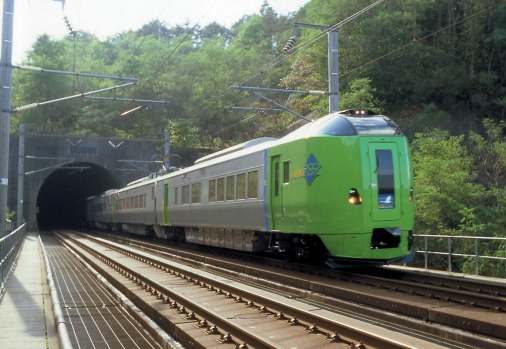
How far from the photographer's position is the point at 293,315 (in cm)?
923

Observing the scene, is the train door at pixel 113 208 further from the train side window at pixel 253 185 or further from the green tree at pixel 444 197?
the train side window at pixel 253 185

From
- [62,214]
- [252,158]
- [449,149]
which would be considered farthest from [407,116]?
[62,214]

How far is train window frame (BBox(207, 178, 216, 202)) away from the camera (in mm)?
20344

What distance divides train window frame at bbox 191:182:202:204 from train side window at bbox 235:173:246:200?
13.6ft

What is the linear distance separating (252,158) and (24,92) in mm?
63926

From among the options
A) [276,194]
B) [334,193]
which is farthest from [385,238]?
[276,194]

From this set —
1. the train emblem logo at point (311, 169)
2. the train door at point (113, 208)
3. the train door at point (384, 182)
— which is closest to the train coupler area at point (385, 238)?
the train door at point (384, 182)

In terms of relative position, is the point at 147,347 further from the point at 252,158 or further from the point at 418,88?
the point at 418,88

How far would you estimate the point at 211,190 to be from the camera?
2067 cm

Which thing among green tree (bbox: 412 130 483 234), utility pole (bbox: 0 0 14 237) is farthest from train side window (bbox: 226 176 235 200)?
green tree (bbox: 412 130 483 234)

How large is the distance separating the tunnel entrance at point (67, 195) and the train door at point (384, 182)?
49.4 meters

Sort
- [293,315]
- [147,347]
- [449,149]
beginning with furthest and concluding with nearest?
[449,149] → [293,315] → [147,347]

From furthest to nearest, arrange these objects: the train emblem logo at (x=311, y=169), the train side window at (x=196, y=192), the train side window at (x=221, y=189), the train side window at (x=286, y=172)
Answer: the train side window at (x=196, y=192), the train side window at (x=221, y=189), the train side window at (x=286, y=172), the train emblem logo at (x=311, y=169)

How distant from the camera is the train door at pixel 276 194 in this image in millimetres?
14734
